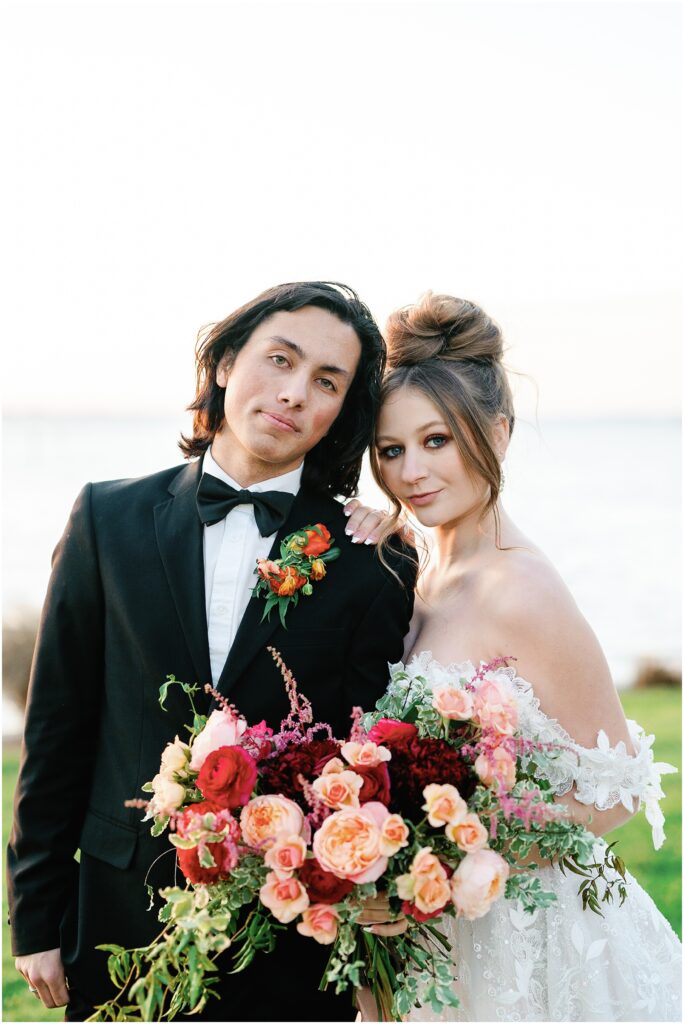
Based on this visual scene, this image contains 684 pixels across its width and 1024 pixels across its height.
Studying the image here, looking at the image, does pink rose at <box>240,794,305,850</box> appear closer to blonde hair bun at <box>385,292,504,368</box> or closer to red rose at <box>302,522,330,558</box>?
red rose at <box>302,522,330,558</box>

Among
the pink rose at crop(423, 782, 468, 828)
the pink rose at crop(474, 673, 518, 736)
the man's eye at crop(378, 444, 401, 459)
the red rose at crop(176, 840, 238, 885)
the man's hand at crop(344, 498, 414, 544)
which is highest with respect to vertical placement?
the man's eye at crop(378, 444, 401, 459)

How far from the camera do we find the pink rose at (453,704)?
2586 mm

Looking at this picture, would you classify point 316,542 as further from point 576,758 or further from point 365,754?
point 576,758

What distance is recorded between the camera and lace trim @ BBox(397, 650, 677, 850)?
10.4 ft

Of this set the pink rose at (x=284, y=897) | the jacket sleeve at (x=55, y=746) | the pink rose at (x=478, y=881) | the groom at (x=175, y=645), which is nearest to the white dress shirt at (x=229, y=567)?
the groom at (x=175, y=645)

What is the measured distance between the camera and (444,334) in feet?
12.6

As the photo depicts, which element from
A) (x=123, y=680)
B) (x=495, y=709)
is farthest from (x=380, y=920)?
(x=123, y=680)

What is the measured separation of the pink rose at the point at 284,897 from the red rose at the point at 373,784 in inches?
10.5

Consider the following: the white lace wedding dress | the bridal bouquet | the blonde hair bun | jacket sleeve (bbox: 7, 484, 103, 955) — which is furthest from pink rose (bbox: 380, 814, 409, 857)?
the blonde hair bun

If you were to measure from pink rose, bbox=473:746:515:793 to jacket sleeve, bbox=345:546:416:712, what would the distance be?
2.21 feet

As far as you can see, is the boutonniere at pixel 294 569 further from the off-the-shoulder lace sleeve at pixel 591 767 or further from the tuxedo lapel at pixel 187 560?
the off-the-shoulder lace sleeve at pixel 591 767

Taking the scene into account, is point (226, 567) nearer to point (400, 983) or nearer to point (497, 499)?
point (497, 499)

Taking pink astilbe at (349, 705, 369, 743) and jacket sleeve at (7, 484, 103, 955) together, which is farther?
A: jacket sleeve at (7, 484, 103, 955)

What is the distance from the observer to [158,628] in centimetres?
310
